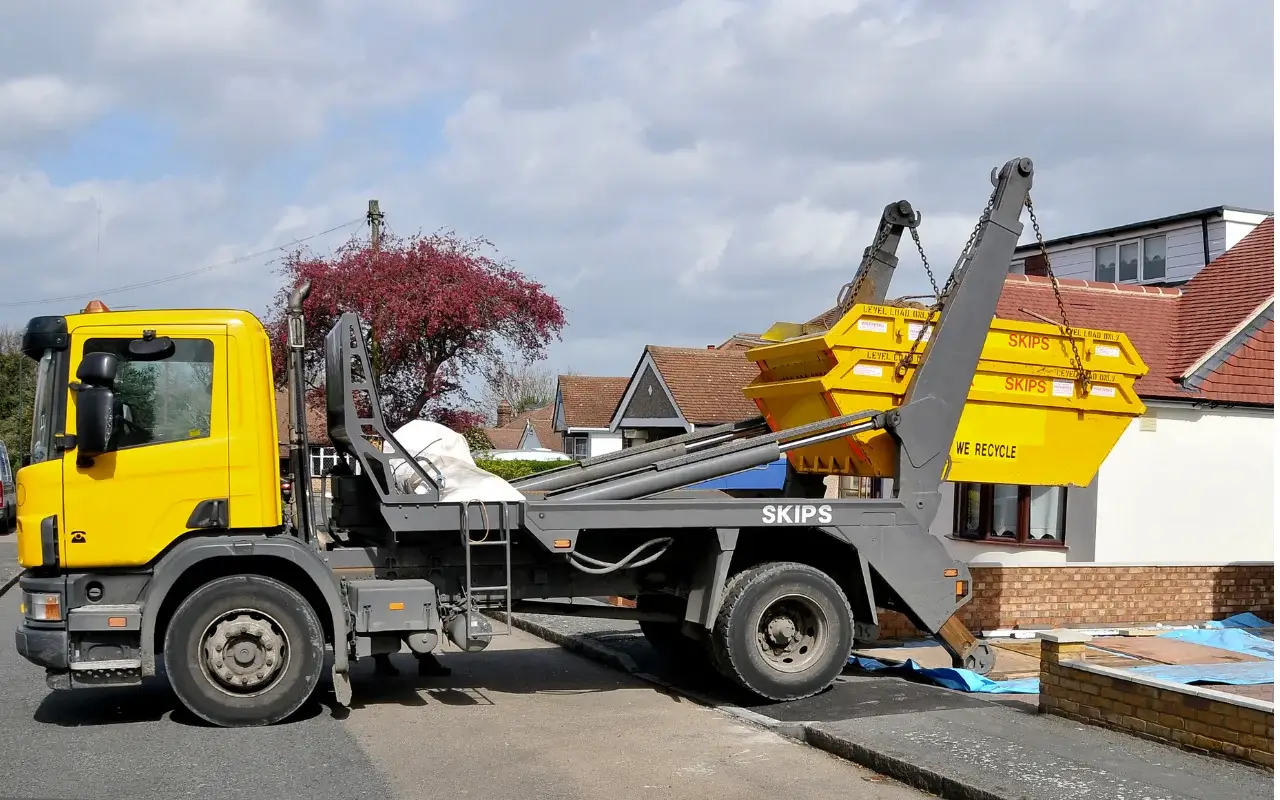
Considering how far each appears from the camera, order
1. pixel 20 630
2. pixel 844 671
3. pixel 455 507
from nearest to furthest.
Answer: pixel 20 630 → pixel 455 507 → pixel 844 671

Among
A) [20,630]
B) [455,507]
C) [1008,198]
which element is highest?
[1008,198]

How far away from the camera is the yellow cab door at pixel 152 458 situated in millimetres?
8391

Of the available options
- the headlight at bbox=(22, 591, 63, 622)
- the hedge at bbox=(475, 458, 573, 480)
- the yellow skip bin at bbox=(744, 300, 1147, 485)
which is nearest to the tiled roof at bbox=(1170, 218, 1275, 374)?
the yellow skip bin at bbox=(744, 300, 1147, 485)

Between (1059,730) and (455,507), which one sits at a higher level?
(455,507)

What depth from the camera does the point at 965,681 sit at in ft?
33.6

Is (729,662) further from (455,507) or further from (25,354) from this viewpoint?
(25,354)

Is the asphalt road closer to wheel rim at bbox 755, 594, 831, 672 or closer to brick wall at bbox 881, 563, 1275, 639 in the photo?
wheel rim at bbox 755, 594, 831, 672

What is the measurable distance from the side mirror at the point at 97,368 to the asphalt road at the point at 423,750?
228 centimetres

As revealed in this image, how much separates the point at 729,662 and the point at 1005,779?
2.92 meters

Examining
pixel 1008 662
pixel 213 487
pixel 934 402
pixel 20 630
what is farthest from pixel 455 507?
pixel 1008 662

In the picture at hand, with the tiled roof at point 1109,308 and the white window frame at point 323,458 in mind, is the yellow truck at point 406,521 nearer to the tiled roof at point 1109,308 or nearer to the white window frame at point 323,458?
the white window frame at point 323,458

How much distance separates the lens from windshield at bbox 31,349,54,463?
8477 millimetres

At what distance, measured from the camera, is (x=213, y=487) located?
28.1ft

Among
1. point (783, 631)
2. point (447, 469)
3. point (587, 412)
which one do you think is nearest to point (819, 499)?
point (783, 631)
